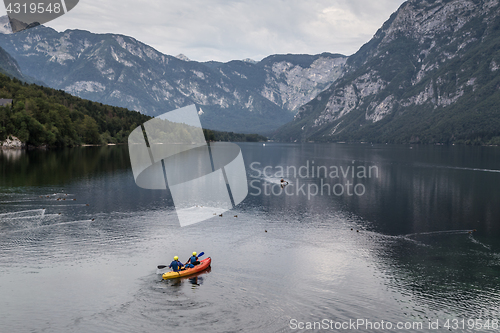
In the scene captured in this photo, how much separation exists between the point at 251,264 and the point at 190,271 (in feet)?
21.4

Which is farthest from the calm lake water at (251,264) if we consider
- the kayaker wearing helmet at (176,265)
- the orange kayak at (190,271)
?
the kayaker wearing helmet at (176,265)

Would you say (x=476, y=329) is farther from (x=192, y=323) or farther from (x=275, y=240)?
(x=275, y=240)

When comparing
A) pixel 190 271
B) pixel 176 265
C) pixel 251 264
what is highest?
pixel 176 265

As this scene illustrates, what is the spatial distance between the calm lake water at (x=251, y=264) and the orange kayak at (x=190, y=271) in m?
0.59

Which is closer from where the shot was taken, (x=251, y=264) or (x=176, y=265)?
(x=176, y=265)

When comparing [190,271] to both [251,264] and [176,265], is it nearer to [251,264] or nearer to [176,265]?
[176,265]

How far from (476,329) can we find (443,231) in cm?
2679

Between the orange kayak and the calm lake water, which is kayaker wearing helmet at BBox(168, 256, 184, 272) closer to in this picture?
the orange kayak

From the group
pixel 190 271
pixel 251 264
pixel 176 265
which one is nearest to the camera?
pixel 176 265

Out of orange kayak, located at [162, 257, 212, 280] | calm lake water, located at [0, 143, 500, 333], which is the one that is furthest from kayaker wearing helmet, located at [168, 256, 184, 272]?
calm lake water, located at [0, 143, 500, 333]

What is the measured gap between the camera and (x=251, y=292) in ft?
105

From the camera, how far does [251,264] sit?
1515 inches

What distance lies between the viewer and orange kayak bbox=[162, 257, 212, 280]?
112 feet

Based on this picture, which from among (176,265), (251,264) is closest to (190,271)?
(176,265)
